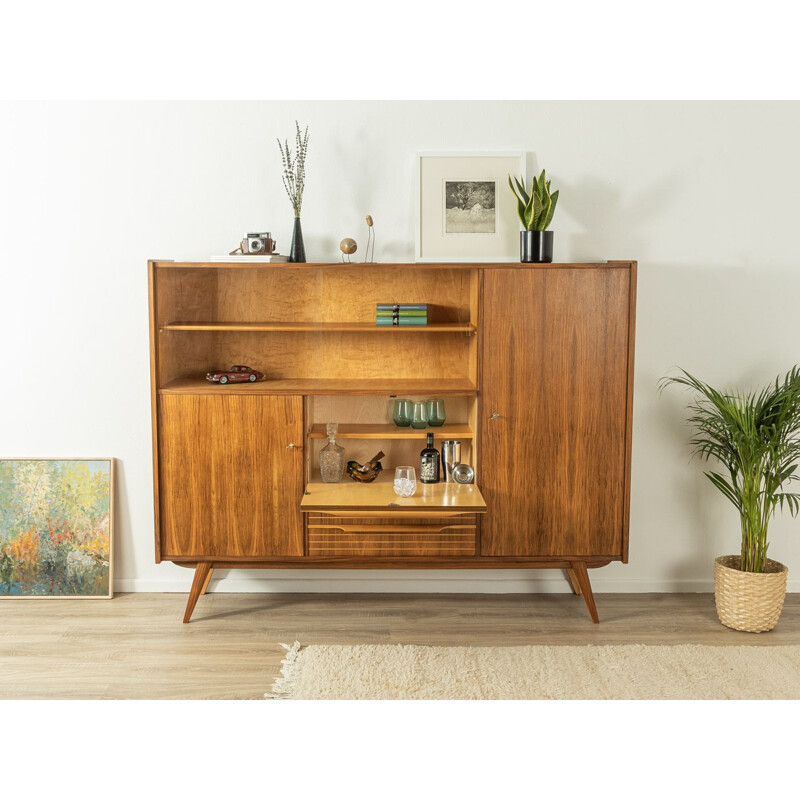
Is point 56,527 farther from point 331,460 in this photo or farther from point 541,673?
point 541,673

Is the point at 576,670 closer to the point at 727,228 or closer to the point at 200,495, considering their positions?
the point at 200,495

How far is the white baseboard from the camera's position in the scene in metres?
4.19

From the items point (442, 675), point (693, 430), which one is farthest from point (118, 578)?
point (693, 430)

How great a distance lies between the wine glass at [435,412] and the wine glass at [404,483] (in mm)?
390

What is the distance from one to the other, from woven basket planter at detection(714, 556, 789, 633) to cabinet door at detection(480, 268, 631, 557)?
52 centimetres

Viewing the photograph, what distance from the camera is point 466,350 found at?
4.11 meters

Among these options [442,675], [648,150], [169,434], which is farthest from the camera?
[648,150]

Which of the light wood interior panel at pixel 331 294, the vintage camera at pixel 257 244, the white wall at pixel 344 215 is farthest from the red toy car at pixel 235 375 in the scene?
the vintage camera at pixel 257 244

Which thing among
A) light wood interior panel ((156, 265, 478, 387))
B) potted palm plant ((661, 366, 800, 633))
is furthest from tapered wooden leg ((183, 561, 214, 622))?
potted palm plant ((661, 366, 800, 633))

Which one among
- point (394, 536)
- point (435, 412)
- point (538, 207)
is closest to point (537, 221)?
point (538, 207)

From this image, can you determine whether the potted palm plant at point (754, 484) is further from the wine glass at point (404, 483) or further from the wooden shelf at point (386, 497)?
the wine glass at point (404, 483)

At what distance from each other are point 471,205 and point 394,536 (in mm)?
1600

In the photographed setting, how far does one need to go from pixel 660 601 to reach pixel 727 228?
1850 millimetres

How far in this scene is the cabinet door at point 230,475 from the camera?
3709 millimetres
